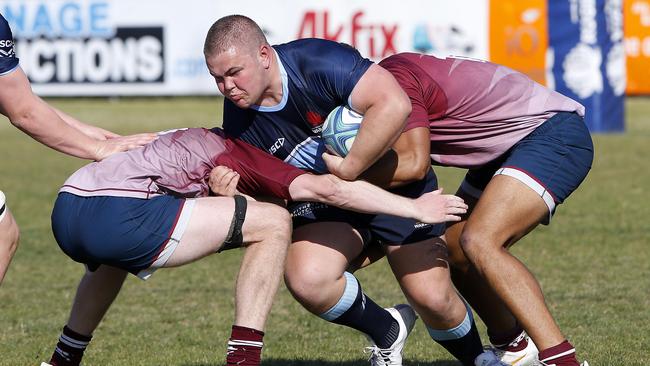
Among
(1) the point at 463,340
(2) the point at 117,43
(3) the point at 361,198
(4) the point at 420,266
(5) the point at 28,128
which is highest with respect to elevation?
(5) the point at 28,128

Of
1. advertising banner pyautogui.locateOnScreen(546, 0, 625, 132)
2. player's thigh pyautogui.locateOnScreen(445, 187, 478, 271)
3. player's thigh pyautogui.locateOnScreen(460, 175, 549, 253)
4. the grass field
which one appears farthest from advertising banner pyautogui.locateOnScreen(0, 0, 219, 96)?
player's thigh pyautogui.locateOnScreen(460, 175, 549, 253)

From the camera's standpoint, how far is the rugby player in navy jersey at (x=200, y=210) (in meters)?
4.95

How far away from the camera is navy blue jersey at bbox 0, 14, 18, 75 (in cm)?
529

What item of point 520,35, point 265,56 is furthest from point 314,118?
point 520,35

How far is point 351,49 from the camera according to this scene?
534cm

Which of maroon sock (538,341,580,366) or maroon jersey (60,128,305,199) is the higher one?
maroon jersey (60,128,305,199)

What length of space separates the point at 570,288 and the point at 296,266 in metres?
2.98

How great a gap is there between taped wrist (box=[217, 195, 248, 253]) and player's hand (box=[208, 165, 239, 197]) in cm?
20

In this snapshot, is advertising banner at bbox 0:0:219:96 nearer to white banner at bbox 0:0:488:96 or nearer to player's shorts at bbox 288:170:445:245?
white banner at bbox 0:0:488:96

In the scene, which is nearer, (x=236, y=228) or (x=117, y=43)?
(x=236, y=228)

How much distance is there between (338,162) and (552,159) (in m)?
1.01

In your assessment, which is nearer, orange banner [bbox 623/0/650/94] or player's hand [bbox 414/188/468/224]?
player's hand [bbox 414/188/468/224]

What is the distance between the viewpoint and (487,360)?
5.85 metres

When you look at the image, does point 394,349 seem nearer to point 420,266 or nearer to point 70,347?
point 420,266
